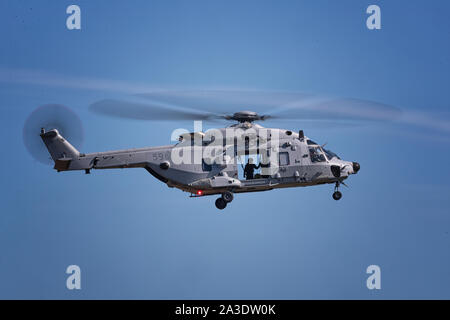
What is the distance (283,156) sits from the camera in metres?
42.4

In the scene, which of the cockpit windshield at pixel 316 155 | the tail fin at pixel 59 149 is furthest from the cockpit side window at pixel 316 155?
the tail fin at pixel 59 149

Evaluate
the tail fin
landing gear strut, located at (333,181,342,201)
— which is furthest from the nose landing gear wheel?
the tail fin

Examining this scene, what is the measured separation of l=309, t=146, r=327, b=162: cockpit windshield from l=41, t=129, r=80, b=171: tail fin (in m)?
11.5

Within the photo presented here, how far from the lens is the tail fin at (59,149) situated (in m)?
41.4

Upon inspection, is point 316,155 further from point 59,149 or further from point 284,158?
point 59,149

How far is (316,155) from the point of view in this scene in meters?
42.9

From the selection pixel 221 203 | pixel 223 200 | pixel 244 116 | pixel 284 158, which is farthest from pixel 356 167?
pixel 221 203

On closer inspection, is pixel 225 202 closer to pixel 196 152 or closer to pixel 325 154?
pixel 196 152

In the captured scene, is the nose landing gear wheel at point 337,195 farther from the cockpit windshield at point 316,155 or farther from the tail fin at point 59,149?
the tail fin at point 59,149

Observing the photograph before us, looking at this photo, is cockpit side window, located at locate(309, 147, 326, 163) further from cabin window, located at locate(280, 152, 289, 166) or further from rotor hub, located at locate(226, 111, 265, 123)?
rotor hub, located at locate(226, 111, 265, 123)

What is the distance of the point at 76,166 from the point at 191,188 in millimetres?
5651

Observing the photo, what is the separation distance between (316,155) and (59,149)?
41.6 ft

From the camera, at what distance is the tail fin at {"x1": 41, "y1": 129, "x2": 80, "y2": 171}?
41.4 metres
